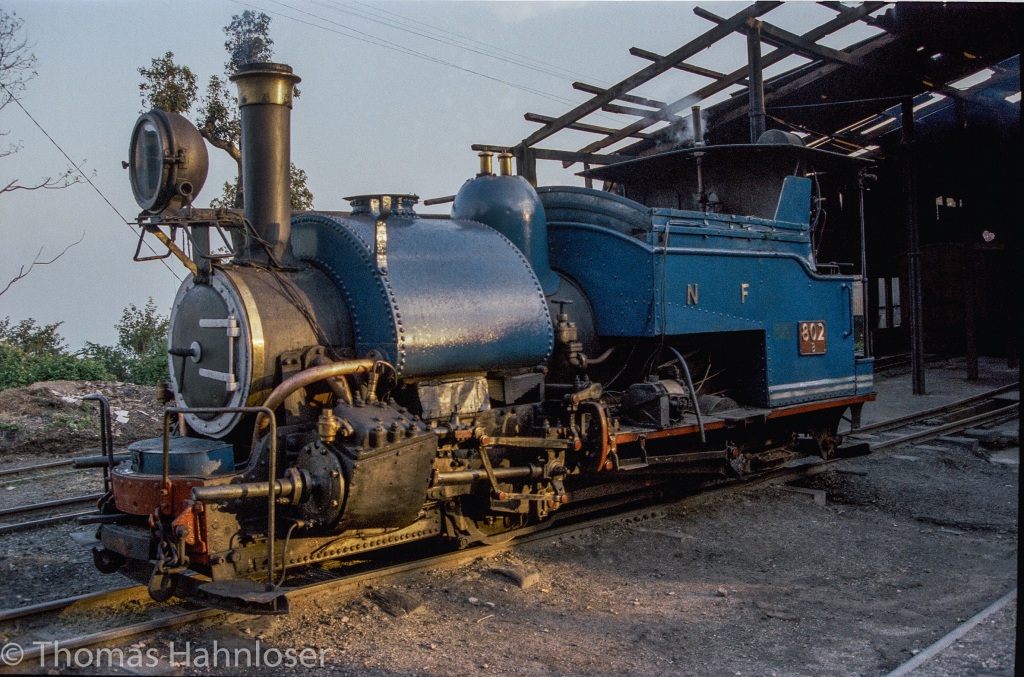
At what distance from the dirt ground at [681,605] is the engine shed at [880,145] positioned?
2.61 metres

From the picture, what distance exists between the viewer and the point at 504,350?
5.71 meters

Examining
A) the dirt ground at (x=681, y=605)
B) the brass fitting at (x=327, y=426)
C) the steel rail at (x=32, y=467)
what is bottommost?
the dirt ground at (x=681, y=605)

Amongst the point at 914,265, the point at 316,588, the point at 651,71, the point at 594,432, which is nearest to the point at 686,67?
the point at 651,71

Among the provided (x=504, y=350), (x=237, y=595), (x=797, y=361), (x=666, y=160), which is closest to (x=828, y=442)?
(x=797, y=361)

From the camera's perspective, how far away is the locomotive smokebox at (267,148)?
17.2ft

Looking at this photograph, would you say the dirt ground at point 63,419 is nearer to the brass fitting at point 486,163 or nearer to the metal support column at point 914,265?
the brass fitting at point 486,163

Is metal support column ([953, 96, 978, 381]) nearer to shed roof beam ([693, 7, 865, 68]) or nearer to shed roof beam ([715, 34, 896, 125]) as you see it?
shed roof beam ([715, 34, 896, 125])

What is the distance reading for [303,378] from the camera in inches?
184

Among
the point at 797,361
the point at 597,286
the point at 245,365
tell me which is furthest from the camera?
the point at 797,361

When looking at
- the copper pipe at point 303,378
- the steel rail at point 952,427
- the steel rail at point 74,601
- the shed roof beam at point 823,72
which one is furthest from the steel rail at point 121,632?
the shed roof beam at point 823,72

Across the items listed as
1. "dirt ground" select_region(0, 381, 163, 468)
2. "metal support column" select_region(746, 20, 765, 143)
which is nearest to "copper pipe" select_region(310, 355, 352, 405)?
"dirt ground" select_region(0, 381, 163, 468)

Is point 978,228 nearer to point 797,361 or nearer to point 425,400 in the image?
point 797,361

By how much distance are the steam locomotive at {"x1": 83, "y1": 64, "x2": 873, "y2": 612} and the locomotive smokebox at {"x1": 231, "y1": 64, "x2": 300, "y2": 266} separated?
0.01 meters

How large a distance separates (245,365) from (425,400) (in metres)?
1.09
